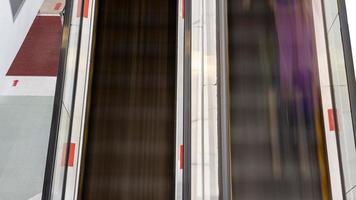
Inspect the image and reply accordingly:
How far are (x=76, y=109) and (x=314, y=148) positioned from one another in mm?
2298

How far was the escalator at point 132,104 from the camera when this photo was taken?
4.55 meters

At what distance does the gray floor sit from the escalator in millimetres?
828

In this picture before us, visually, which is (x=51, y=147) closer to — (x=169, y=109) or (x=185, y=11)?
(x=169, y=109)

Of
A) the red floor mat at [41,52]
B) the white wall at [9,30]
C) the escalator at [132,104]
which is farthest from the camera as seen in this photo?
the red floor mat at [41,52]

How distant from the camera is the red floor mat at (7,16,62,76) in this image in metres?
4.91

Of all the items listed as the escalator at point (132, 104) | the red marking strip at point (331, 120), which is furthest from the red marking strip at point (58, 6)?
the red marking strip at point (331, 120)

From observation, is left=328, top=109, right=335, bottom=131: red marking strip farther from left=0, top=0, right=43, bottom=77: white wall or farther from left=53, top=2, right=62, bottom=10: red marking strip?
left=53, top=2, right=62, bottom=10: red marking strip

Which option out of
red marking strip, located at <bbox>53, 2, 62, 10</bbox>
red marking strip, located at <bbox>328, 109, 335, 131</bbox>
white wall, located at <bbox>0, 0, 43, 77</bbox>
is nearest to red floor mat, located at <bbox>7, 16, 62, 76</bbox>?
red marking strip, located at <bbox>53, 2, 62, 10</bbox>

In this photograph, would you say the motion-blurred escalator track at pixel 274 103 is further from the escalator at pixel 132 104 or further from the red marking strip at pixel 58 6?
the red marking strip at pixel 58 6

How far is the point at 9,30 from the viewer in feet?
10.3

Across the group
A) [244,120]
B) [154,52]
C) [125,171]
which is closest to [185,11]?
[154,52]

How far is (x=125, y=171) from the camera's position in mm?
4605

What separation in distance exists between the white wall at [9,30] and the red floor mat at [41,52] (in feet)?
4.60

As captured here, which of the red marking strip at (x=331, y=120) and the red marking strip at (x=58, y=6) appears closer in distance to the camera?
the red marking strip at (x=331, y=120)
